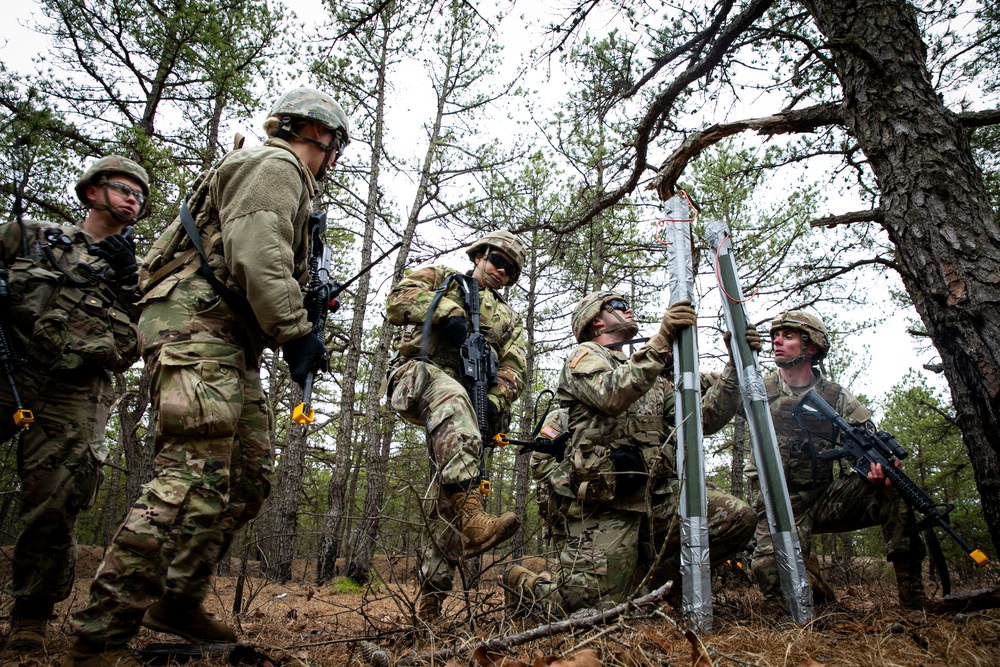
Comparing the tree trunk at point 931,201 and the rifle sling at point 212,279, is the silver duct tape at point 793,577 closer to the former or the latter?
the tree trunk at point 931,201

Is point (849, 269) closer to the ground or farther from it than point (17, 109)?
closer to the ground

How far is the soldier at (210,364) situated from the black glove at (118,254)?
2.81 feet

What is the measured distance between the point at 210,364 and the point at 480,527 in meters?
1.44

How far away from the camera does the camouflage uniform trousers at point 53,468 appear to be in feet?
9.04

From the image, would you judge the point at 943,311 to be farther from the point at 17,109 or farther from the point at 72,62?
the point at 72,62

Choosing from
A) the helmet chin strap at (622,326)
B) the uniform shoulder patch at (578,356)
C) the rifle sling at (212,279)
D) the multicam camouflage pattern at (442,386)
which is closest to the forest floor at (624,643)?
the multicam camouflage pattern at (442,386)

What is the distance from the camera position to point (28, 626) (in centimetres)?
259

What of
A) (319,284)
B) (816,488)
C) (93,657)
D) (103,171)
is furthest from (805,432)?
(103,171)

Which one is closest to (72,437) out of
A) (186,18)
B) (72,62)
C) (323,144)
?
(323,144)

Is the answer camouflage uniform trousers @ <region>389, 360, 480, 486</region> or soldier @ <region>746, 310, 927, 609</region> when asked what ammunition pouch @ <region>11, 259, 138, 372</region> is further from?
soldier @ <region>746, 310, 927, 609</region>

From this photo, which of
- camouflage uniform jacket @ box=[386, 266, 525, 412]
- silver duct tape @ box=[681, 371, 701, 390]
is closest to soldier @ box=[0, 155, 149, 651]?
camouflage uniform jacket @ box=[386, 266, 525, 412]

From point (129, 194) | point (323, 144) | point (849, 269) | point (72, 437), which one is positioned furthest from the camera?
point (849, 269)

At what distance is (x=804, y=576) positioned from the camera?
2865mm

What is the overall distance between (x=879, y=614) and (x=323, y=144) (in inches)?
147
